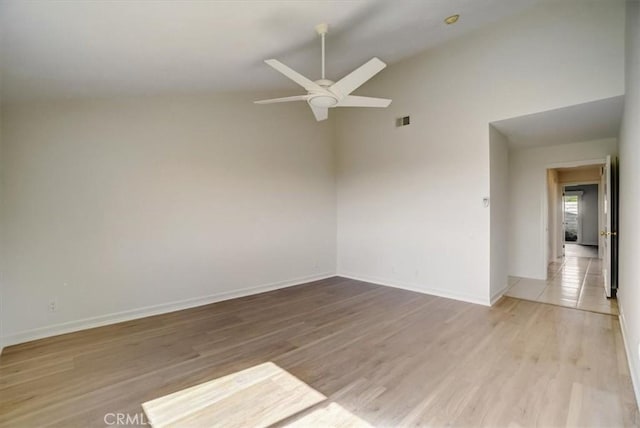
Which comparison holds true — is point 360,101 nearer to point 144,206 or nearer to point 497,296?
point 144,206

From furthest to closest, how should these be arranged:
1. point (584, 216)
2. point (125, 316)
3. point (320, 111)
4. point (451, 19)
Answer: point (584, 216) < point (125, 316) < point (451, 19) < point (320, 111)

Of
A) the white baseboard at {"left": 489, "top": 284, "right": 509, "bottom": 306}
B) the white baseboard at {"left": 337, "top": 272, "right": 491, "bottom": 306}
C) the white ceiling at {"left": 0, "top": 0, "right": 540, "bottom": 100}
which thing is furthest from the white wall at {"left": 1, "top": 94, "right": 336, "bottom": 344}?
the white baseboard at {"left": 489, "top": 284, "right": 509, "bottom": 306}

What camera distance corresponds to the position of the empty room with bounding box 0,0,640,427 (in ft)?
7.05

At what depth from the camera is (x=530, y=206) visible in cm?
588

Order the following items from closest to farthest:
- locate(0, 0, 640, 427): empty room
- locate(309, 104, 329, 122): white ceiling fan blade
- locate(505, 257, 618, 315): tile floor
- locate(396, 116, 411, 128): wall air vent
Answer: locate(0, 0, 640, 427): empty room
locate(309, 104, 329, 122): white ceiling fan blade
locate(505, 257, 618, 315): tile floor
locate(396, 116, 411, 128): wall air vent

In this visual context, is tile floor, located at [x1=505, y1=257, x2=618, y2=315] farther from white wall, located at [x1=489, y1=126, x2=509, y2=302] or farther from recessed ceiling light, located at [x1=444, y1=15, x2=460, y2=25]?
recessed ceiling light, located at [x1=444, y1=15, x2=460, y2=25]

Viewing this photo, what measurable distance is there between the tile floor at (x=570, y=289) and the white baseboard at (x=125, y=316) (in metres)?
4.17

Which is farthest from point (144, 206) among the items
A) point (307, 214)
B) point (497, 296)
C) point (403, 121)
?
point (497, 296)

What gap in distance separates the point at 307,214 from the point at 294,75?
340 centimetres

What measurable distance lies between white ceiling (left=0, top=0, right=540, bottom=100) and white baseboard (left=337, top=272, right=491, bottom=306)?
146 inches

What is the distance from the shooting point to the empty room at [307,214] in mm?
2148

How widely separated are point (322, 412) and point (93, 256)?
10.5 feet

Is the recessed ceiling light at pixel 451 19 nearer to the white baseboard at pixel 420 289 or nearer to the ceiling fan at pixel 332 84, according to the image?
the ceiling fan at pixel 332 84

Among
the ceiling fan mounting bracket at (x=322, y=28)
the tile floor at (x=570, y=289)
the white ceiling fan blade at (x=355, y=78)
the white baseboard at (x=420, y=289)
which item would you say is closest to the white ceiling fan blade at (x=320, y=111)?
the white ceiling fan blade at (x=355, y=78)
